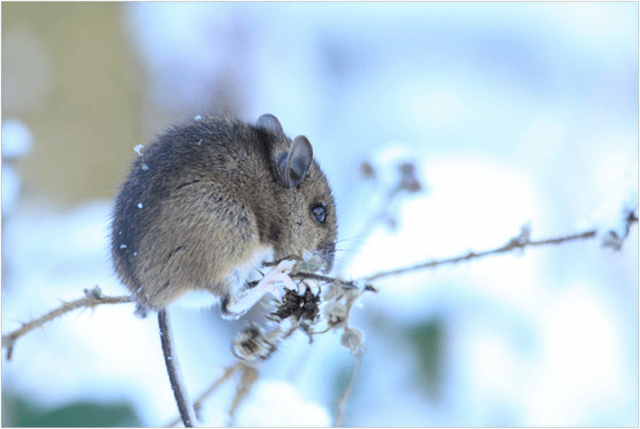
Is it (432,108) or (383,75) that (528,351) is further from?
(383,75)

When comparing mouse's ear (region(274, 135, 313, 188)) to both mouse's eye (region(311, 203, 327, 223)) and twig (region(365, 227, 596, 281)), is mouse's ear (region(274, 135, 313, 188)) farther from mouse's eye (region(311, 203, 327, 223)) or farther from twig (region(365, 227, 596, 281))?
twig (region(365, 227, 596, 281))

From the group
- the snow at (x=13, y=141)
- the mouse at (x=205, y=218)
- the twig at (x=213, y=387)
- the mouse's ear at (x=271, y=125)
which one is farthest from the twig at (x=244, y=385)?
the snow at (x=13, y=141)

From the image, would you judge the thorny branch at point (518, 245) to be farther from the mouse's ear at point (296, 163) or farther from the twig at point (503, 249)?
the mouse's ear at point (296, 163)

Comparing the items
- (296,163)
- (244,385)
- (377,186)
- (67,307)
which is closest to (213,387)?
(244,385)

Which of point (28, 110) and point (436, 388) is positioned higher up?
point (28, 110)

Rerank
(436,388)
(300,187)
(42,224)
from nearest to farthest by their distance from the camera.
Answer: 1. (300,187)
2. (436,388)
3. (42,224)

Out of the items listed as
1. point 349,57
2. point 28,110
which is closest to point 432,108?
point 349,57

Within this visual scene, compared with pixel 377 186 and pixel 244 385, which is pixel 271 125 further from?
pixel 244 385
